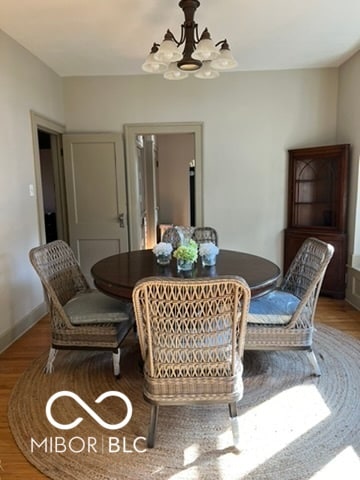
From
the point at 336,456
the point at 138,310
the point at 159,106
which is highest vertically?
the point at 159,106

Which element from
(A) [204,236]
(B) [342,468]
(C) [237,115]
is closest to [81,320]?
(A) [204,236]

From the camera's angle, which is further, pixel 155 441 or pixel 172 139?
pixel 172 139

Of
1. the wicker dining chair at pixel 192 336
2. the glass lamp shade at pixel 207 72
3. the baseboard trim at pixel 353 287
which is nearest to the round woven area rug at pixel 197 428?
the wicker dining chair at pixel 192 336

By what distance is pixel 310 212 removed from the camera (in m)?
4.21

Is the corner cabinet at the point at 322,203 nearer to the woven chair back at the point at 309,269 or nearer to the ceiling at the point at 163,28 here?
the ceiling at the point at 163,28

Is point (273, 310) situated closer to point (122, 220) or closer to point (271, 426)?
point (271, 426)

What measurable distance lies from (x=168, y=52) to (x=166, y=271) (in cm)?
143

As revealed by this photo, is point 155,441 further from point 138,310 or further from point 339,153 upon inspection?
point 339,153

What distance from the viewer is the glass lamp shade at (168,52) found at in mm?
2174

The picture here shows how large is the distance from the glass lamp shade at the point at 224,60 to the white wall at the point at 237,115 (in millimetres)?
1763

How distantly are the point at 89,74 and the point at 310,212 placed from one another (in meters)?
3.20

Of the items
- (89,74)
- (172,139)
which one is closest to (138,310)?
(89,74)

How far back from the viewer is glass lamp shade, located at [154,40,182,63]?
217 centimetres

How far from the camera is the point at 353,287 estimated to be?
12.4 ft
